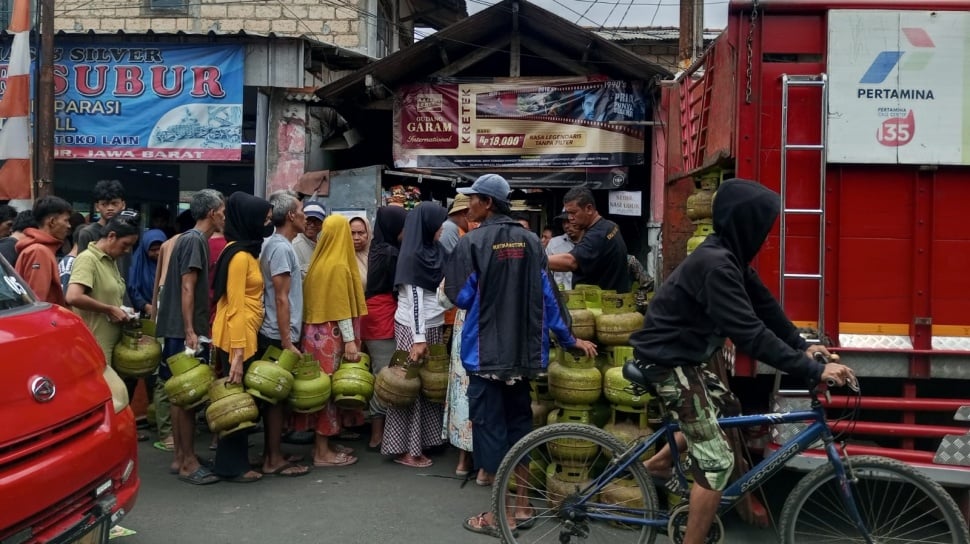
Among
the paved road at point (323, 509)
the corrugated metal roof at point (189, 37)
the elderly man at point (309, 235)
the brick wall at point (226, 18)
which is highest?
the brick wall at point (226, 18)

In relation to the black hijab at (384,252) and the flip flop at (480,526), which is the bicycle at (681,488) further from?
the black hijab at (384,252)

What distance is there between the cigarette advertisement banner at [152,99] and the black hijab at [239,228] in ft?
17.8

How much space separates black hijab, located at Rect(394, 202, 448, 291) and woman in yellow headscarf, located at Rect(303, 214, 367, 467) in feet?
1.21

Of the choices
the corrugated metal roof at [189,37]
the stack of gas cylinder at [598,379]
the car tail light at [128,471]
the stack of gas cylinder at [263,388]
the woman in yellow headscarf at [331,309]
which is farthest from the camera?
the corrugated metal roof at [189,37]

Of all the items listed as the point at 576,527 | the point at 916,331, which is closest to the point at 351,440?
the point at 576,527

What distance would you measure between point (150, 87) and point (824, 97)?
351 inches

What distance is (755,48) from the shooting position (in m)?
4.17

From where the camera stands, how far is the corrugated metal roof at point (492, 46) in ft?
29.2

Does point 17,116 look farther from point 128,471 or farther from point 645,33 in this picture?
point 645,33

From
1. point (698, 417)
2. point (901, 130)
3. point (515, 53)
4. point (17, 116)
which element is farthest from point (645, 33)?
point (698, 417)

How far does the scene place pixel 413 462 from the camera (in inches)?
221

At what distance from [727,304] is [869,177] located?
5.53 ft

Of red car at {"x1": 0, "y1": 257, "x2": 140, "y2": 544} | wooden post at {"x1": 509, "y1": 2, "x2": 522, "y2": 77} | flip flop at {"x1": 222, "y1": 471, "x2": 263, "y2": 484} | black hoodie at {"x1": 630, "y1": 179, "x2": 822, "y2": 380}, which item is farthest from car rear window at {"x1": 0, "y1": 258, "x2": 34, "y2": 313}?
wooden post at {"x1": 509, "y1": 2, "x2": 522, "y2": 77}

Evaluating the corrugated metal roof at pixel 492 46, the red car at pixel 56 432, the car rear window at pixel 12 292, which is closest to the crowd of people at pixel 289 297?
Result: the car rear window at pixel 12 292
